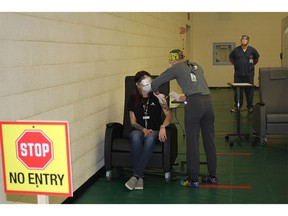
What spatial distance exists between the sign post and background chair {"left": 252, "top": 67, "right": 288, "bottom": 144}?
5.10 m

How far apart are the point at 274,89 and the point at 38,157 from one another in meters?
5.65

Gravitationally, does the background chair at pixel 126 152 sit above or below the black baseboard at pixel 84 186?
above

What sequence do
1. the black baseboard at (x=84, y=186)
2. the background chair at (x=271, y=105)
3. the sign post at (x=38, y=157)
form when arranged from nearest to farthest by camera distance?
1. the sign post at (x=38, y=157)
2. the black baseboard at (x=84, y=186)
3. the background chair at (x=271, y=105)

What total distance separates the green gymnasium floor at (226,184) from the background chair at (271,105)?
0.28 metres

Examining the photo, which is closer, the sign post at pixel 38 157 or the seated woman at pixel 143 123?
the sign post at pixel 38 157

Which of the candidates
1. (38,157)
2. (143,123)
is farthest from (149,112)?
(38,157)

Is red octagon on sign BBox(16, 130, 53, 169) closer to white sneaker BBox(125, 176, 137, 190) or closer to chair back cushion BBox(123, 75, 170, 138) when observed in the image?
white sneaker BBox(125, 176, 137, 190)

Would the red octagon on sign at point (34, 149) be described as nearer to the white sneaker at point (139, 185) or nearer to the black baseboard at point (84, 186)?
the black baseboard at point (84, 186)

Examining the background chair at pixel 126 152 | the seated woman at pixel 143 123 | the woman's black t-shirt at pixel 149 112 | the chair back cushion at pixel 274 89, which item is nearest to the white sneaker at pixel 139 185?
the seated woman at pixel 143 123

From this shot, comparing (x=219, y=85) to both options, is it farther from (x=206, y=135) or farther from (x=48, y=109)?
(x=48, y=109)

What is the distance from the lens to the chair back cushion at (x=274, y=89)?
6.86m

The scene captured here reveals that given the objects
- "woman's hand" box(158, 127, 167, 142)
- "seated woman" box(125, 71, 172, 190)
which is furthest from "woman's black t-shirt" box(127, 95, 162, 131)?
"woman's hand" box(158, 127, 167, 142)
